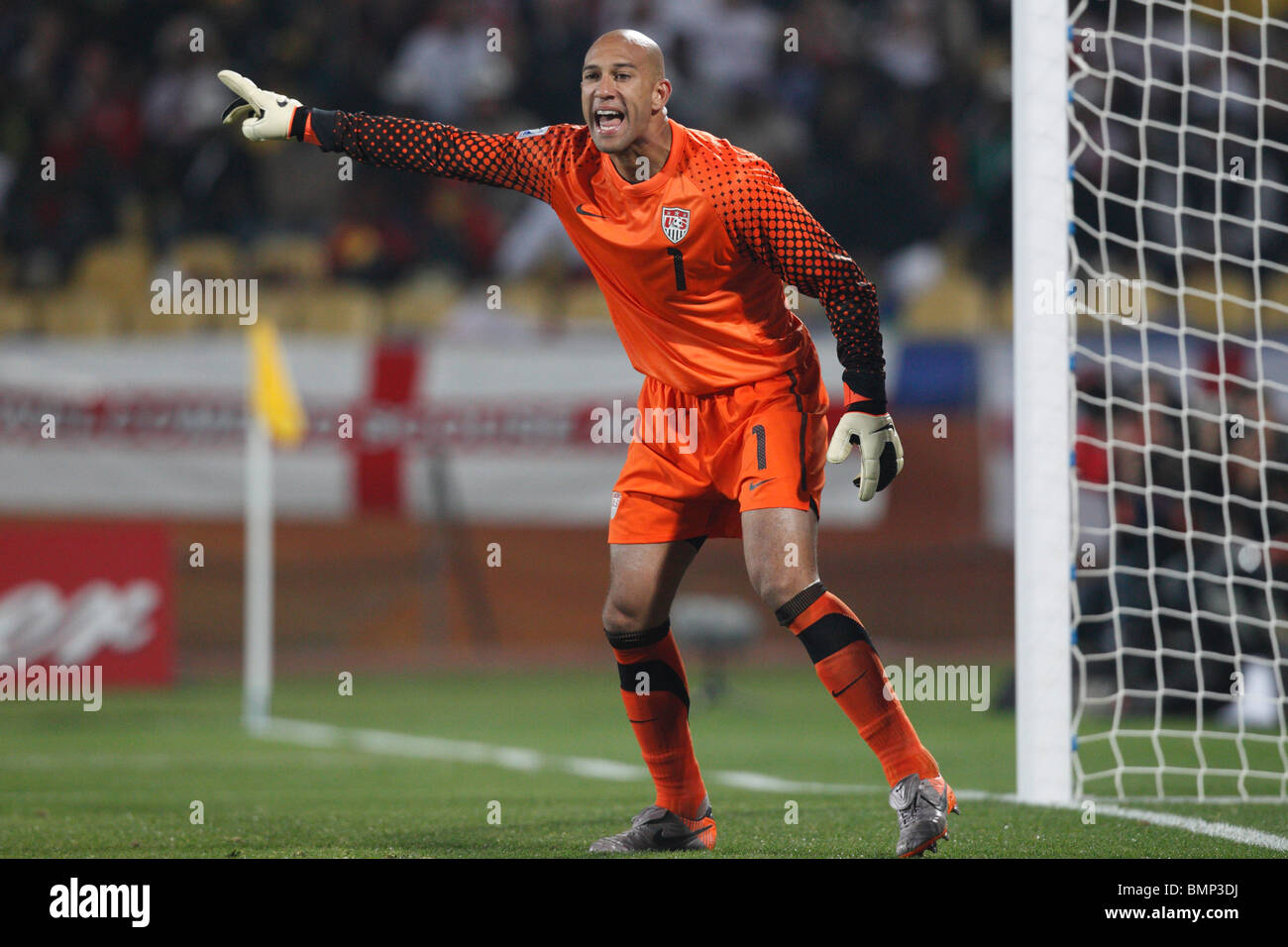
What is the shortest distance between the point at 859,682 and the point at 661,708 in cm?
Answer: 67

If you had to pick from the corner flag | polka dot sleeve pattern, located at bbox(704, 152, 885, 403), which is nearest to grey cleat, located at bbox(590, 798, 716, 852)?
polka dot sleeve pattern, located at bbox(704, 152, 885, 403)

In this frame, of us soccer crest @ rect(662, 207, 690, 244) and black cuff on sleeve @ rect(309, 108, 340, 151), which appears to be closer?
us soccer crest @ rect(662, 207, 690, 244)

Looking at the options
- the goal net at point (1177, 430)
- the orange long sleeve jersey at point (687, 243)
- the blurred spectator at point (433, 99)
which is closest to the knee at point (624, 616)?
the orange long sleeve jersey at point (687, 243)

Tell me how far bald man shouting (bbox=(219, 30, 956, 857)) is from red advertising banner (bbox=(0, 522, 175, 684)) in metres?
7.04

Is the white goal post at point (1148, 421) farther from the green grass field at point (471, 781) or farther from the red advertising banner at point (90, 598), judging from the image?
the red advertising banner at point (90, 598)

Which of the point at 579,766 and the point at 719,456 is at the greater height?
the point at 719,456

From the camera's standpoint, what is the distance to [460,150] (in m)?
4.85

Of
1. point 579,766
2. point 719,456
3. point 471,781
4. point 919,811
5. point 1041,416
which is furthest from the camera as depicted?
point 579,766

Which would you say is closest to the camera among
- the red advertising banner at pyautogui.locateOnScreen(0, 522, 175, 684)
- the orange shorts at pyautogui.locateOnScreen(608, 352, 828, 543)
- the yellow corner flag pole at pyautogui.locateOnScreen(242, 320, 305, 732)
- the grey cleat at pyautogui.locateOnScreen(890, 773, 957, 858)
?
the grey cleat at pyautogui.locateOnScreen(890, 773, 957, 858)

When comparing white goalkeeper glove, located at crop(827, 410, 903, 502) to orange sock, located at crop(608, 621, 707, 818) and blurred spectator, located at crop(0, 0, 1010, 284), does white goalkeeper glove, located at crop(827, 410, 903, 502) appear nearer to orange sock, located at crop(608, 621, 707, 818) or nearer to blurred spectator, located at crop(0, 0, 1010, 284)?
orange sock, located at crop(608, 621, 707, 818)

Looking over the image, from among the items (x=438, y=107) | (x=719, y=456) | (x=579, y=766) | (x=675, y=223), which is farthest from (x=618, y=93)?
(x=438, y=107)

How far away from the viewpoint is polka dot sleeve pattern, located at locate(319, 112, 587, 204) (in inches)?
191

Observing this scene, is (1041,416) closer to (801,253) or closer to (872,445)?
(872,445)
